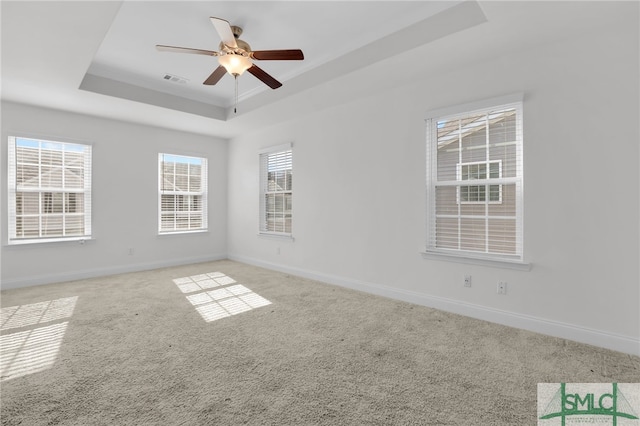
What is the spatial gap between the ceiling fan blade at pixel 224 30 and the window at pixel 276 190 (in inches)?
101

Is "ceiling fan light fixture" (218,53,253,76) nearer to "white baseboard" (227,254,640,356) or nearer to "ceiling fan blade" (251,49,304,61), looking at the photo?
"ceiling fan blade" (251,49,304,61)

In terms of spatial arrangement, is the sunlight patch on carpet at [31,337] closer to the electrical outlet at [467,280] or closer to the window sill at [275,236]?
the window sill at [275,236]

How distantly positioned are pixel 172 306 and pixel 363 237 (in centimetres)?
Result: 240

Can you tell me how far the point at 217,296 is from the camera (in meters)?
3.86

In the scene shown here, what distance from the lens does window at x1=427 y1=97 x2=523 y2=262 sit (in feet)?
9.71

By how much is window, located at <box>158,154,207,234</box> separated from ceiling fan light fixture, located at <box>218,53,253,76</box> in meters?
3.53

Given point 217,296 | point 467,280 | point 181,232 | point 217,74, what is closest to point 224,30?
point 217,74

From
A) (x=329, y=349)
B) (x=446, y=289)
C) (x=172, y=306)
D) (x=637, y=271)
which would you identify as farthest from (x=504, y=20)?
(x=172, y=306)

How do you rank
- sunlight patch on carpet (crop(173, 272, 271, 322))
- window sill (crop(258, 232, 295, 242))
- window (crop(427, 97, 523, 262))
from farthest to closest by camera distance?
window sill (crop(258, 232, 295, 242)) < sunlight patch on carpet (crop(173, 272, 271, 322)) < window (crop(427, 97, 523, 262))

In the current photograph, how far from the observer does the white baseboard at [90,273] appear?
168 inches

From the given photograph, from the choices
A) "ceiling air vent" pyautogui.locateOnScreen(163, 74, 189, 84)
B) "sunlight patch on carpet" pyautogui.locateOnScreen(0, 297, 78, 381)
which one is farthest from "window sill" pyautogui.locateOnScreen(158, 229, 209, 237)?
"ceiling air vent" pyautogui.locateOnScreen(163, 74, 189, 84)

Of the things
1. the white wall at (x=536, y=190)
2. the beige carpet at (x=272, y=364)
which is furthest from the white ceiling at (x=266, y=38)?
the beige carpet at (x=272, y=364)

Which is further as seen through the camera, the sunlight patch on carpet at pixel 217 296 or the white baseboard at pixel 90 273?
the white baseboard at pixel 90 273

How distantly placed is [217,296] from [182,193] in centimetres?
284
